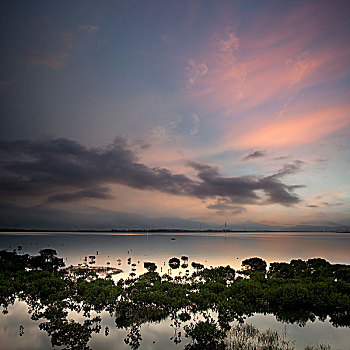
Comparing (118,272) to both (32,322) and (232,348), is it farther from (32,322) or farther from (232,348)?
(232,348)

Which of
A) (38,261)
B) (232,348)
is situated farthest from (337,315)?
(38,261)

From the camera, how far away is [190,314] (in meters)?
26.6

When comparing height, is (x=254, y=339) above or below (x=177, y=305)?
below

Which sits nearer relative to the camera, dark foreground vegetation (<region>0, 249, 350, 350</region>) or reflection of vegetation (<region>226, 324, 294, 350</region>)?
reflection of vegetation (<region>226, 324, 294, 350</region>)

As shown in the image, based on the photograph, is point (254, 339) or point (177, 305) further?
point (177, 305)

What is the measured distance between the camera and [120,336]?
71.7ft

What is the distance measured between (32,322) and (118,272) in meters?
30.7

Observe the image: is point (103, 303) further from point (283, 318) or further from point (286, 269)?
point (286, 269)

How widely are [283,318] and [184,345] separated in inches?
451

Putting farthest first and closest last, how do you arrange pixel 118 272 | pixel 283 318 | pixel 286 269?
pixel 118 272 → pixel 286 269 → pixel 283 318

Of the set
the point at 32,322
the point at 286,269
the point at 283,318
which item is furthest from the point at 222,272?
the point at 32,322

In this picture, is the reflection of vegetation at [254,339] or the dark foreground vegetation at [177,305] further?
the dark foreground vegetation at [177,305]

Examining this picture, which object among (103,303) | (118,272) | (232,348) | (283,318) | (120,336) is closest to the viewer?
(232,348)

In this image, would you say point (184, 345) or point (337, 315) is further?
point (337, 315)
